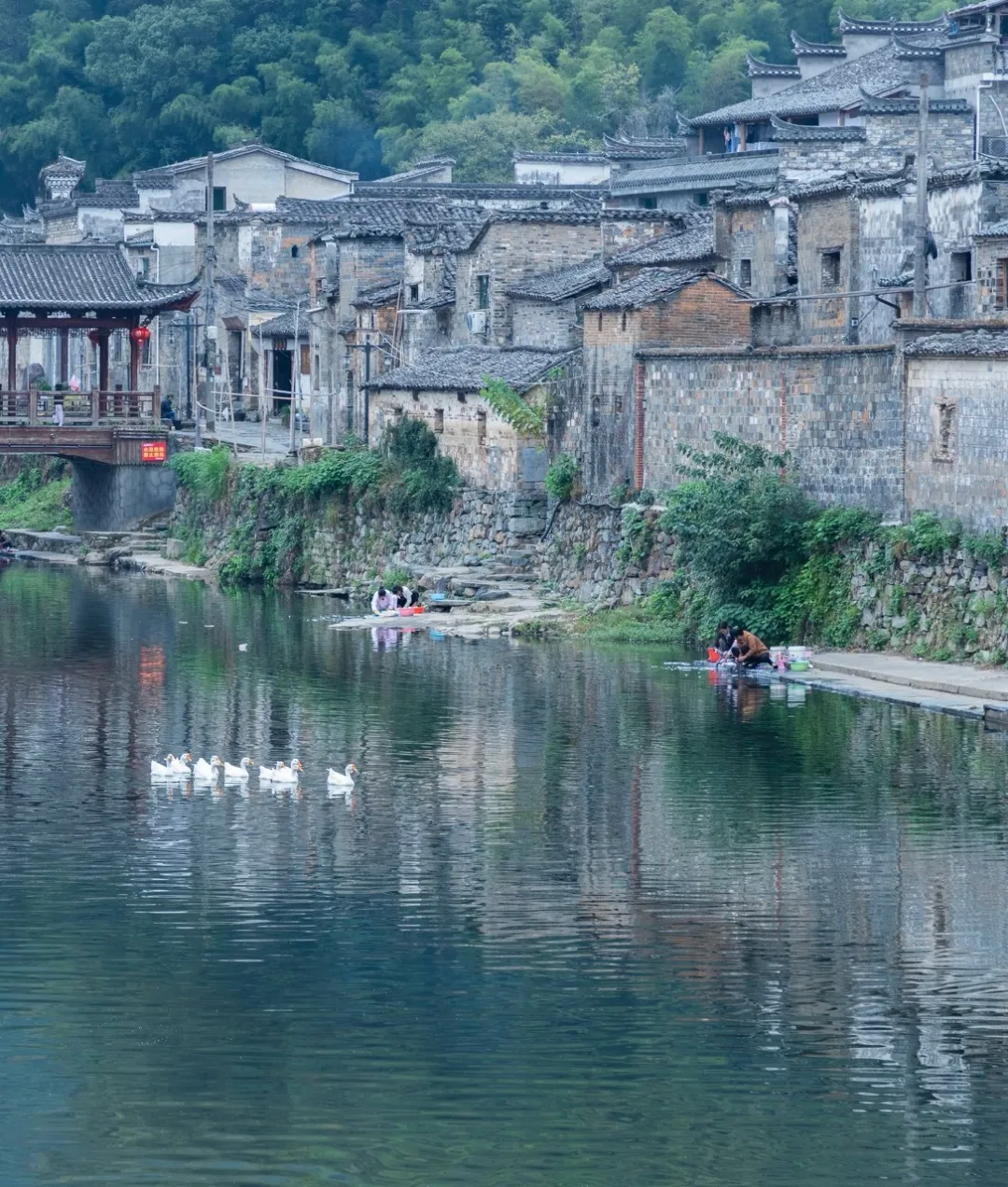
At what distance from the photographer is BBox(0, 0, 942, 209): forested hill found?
325 feet

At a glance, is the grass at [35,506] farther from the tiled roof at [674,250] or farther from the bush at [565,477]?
the bush at [565,477]

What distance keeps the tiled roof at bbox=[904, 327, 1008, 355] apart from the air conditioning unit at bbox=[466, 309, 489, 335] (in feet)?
64.1

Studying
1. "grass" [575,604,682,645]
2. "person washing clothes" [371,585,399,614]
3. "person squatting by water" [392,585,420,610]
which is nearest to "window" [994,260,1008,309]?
"grass" [575,604,682,645]

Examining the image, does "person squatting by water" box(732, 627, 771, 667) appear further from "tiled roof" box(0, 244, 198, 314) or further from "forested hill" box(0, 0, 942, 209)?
"forested hill" box(0, 0, 942, 209)

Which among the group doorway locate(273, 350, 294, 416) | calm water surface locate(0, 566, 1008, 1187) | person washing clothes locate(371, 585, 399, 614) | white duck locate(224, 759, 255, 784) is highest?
doorway locate(273, 350, 294, 416)

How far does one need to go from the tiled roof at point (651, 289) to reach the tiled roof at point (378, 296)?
14171 millimetres

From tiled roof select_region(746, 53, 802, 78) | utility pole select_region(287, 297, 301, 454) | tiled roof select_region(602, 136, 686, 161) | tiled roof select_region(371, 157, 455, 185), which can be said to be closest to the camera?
utility pole select_region(287, 297, 301, 454)

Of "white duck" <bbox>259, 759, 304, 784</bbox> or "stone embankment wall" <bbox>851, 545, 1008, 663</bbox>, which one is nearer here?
"white duck" <bbox>259, 759, 304, 784</bbox>

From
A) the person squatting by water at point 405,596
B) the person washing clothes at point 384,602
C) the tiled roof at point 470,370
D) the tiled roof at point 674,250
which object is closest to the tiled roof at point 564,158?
the tiled roof at point 470,370

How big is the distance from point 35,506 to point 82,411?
21.7ft

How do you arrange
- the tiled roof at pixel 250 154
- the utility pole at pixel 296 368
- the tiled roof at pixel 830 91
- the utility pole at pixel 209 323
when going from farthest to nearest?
the tiled roof at pixel 250 154 → the utility pole at pixel 209 323 → the tiled roof at pixel 830 91 → the utility pole at pixel 296 368

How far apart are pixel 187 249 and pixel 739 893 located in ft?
194

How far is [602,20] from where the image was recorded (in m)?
105

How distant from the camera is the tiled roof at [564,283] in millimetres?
54688
